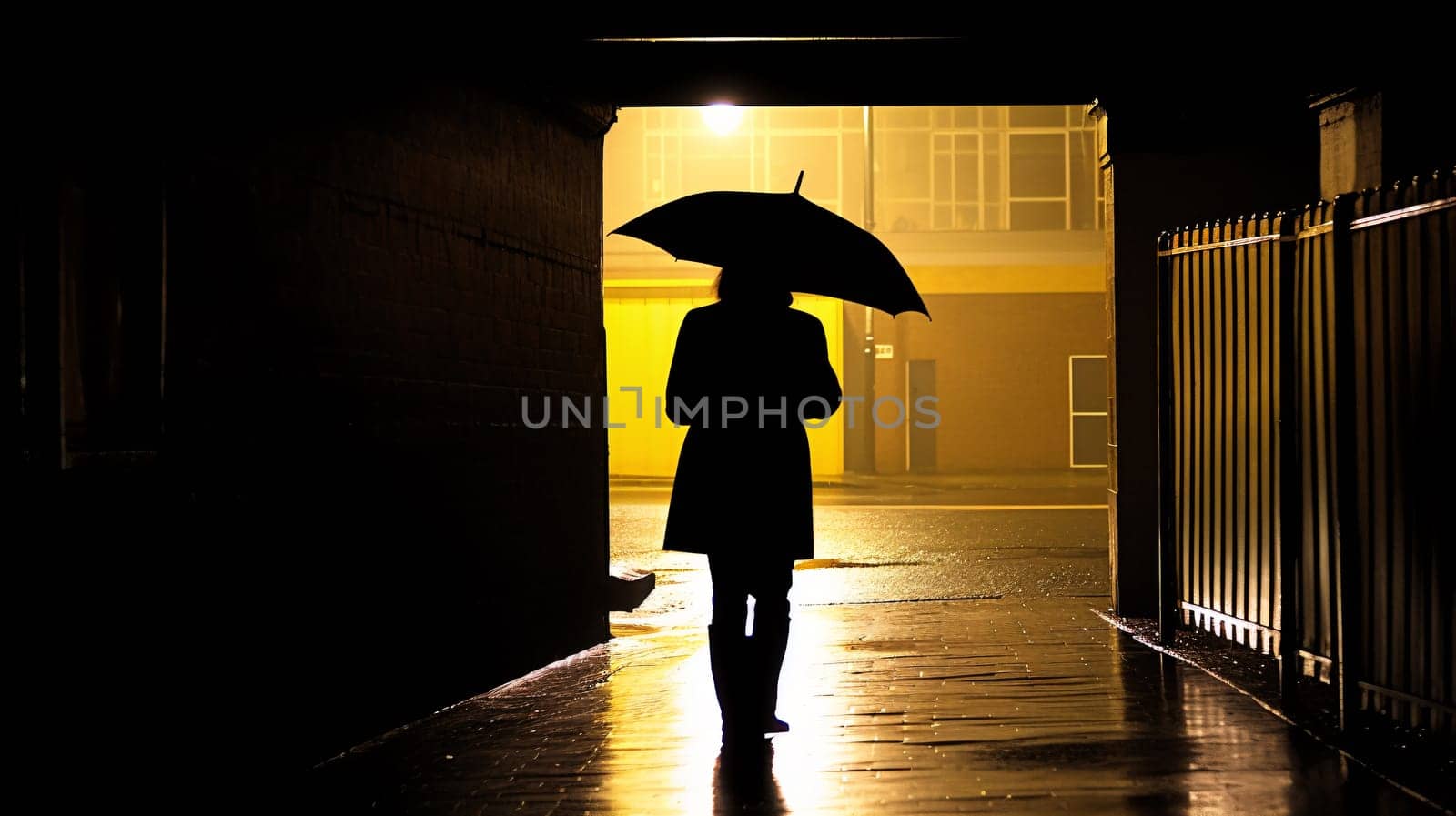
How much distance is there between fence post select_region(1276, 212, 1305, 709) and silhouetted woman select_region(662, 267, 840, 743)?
1922 mm

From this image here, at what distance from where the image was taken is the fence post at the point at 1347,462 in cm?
536

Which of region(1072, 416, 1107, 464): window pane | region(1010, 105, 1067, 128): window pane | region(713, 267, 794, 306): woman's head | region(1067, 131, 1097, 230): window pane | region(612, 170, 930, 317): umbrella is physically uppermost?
region(1010, 105, 1067, 128): window pane

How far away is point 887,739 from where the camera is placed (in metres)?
5.51

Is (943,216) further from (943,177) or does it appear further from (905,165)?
(905,165)

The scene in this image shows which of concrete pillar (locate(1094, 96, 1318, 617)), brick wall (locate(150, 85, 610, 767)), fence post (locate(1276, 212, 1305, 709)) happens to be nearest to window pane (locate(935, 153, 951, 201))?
concrete pillar (locate(1094, 96, 1318, 617))

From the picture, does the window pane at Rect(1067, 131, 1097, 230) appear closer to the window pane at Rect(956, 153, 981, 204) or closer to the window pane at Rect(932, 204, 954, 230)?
the window pane at Rect(956, 153, 981, 204)

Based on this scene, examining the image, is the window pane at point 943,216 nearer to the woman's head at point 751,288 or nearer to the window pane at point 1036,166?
the window pane at point 1036,166

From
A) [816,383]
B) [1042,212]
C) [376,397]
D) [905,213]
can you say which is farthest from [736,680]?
[1042,212]

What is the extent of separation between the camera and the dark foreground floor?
462 centimetres

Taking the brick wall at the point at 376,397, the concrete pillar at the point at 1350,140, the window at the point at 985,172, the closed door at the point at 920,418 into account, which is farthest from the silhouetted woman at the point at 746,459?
the window at the point at 985,172

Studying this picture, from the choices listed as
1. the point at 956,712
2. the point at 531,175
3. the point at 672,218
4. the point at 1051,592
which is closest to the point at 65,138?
the point at 672,218

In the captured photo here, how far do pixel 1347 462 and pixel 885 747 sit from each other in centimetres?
197

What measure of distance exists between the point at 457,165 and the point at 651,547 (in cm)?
790

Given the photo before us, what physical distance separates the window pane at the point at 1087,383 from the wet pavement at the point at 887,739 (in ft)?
62.5
